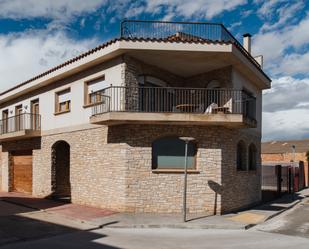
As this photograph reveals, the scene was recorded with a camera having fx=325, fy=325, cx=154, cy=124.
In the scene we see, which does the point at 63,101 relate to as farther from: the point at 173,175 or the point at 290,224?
the point at 290,224

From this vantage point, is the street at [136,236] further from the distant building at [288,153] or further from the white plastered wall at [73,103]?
the distant building at [288,153]

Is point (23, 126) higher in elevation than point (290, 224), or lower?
higher

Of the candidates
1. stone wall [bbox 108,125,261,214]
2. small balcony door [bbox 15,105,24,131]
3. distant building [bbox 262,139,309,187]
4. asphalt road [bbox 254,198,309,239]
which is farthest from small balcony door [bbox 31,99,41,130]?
distant building [bbox 262,139,309,187]

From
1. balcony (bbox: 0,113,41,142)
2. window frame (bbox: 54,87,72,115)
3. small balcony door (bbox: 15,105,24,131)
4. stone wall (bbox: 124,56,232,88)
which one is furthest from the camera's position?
small balcony door (bbox: 15,105,24,131)

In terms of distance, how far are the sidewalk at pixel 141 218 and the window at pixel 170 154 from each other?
2.04 m

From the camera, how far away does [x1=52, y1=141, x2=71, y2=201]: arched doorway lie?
17.4 meters

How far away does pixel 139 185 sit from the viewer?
42.6 ft

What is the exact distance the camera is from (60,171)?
17938 millimetres

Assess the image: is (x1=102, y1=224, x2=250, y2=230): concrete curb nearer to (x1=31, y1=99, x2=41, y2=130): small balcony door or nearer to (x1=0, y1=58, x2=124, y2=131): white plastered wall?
(x1=0, y1=58, x2=124, y2=131): white plastered wall

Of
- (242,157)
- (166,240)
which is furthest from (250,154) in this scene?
(166,240)

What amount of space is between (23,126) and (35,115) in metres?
1.53

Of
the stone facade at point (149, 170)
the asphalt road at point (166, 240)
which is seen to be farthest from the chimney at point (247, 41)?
the asphalt road at point (166, 240)

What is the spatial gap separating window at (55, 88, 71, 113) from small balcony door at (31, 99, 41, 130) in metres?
2.14

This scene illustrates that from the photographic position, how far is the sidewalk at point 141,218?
11.1m
